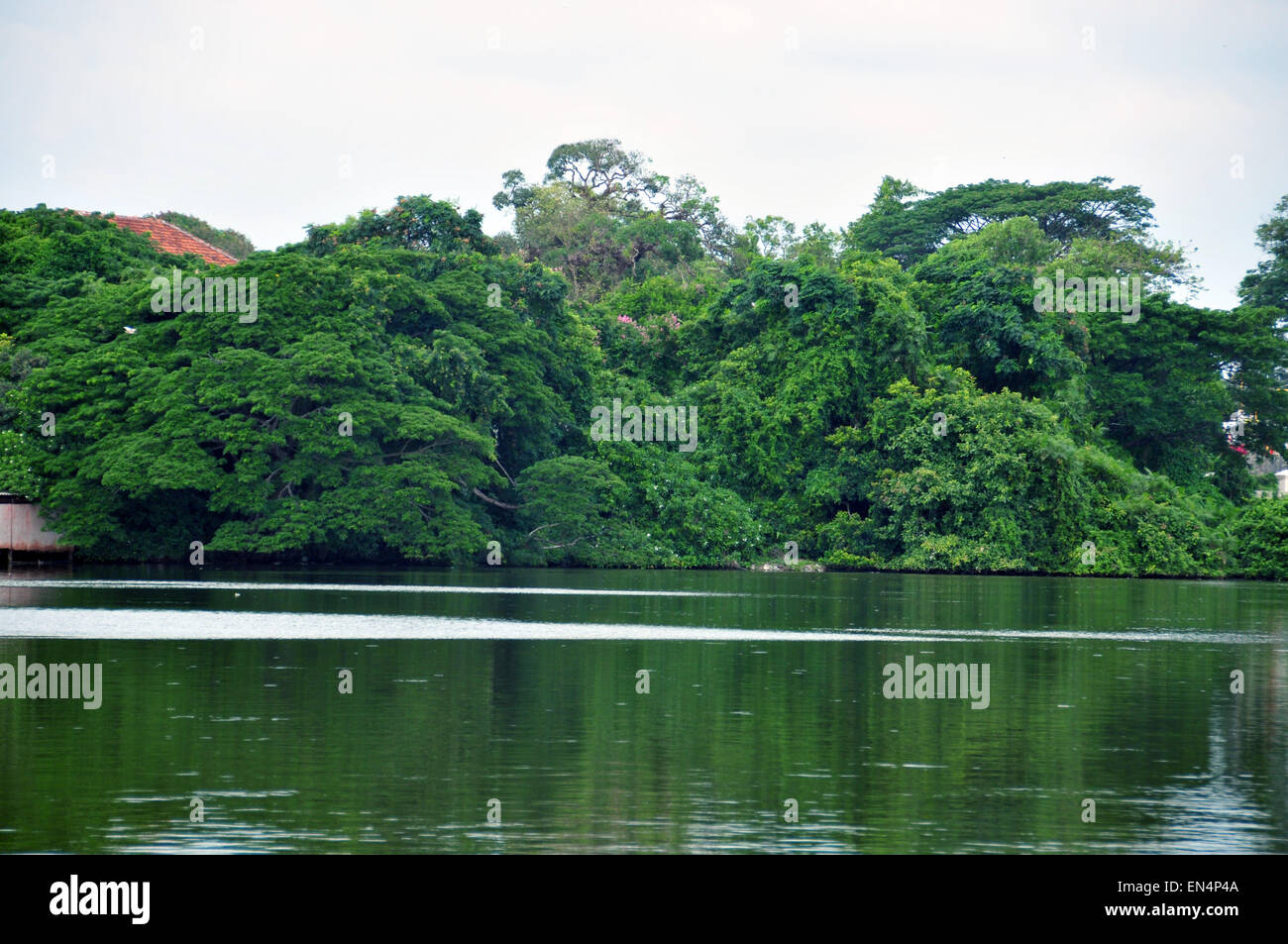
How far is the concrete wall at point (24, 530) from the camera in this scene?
45938 millimetres

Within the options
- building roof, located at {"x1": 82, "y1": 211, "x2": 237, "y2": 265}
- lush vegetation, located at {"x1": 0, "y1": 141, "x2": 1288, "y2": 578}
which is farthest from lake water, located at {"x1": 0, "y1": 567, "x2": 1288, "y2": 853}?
building roof, located at {"x1": 82, "y1": 211, "x2": 237, "y2": 265}

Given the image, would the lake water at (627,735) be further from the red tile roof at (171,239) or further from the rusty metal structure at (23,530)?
the red tile roof at (171,239)

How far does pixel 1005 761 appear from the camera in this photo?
13.9m

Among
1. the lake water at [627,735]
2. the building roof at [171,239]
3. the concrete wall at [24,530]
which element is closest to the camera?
the lake water at [627,735]

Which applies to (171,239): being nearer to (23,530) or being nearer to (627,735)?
(23,530)

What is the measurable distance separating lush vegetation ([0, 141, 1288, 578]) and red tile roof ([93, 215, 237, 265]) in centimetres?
607

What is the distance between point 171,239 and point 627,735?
52451 millimetres

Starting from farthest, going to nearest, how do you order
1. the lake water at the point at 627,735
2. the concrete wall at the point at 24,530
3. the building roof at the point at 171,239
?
the building roof at the point at 171,239 → the concrete wall at the point at 24,530 → the lake water at the point at 627,735

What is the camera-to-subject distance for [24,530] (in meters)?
46.4

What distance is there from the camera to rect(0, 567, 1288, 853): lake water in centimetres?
1092

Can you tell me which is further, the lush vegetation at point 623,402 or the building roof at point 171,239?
the building roof at point 171,239

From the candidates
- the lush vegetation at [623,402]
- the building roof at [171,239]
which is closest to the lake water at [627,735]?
the lush vegetation at [623,402]

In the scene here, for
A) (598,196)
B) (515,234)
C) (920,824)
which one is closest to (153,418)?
(515,234)

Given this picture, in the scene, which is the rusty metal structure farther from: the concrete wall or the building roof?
the building roof
